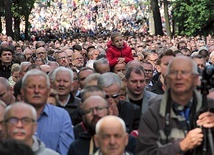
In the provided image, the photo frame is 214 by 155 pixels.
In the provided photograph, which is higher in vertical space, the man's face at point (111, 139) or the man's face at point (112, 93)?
the man's face at point (112, 93)

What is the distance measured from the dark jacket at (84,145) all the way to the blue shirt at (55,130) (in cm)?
73

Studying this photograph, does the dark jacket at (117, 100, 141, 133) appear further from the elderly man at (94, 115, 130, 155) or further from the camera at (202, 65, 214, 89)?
the camera at (202, 65, 214, 89)

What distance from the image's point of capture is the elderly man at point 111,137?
24.6 feet

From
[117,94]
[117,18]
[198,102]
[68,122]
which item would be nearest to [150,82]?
[117,94]

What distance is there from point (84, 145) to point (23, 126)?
1.08 m

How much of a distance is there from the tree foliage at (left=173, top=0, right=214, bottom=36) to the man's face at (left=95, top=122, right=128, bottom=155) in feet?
120

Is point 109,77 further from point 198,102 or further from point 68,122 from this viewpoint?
point 198,102

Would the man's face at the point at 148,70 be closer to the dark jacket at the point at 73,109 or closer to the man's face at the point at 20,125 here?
the dark jacket at the point at 73,109

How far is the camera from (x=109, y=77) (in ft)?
35.1

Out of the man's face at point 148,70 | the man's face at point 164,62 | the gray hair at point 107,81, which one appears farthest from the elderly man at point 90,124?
the man's face at point 148,70

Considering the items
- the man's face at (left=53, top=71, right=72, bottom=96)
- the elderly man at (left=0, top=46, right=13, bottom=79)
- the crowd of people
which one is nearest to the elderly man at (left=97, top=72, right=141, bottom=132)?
the crowd of people

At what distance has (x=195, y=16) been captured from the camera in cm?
4472

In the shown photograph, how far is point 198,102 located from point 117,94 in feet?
9.37

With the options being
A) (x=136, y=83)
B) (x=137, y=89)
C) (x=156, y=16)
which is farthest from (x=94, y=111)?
(x=156, y=16)
